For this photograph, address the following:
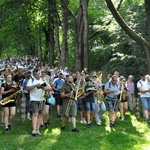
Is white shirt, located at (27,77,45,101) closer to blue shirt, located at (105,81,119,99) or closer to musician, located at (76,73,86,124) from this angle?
musician, located at (76,73,86,124)

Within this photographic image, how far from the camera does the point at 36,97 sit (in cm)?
1045

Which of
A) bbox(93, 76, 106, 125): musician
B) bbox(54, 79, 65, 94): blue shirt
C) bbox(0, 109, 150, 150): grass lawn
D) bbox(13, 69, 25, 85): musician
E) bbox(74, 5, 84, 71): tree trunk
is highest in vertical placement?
bbox(74, 5, 84, 71): tree trunk

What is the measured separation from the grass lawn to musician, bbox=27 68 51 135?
515 mm

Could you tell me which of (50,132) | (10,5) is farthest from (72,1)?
(50,132)

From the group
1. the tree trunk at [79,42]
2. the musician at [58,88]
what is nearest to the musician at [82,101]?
the musician at [58,88]

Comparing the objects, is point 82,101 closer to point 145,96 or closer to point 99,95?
point 99,95

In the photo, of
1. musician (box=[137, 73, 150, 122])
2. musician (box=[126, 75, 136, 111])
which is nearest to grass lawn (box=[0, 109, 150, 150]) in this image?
musician (box=[137, 73, 150, 122])

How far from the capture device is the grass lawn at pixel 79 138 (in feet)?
31.9

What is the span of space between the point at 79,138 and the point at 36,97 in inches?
71.7

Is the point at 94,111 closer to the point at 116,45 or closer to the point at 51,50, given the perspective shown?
the point at 116,45

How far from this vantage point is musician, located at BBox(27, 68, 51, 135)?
10.3 metres

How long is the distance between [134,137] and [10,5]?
584 inches

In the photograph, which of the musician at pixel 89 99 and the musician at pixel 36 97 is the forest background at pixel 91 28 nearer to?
the musician at pixel 89 99

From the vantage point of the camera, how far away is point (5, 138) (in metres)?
10.2
